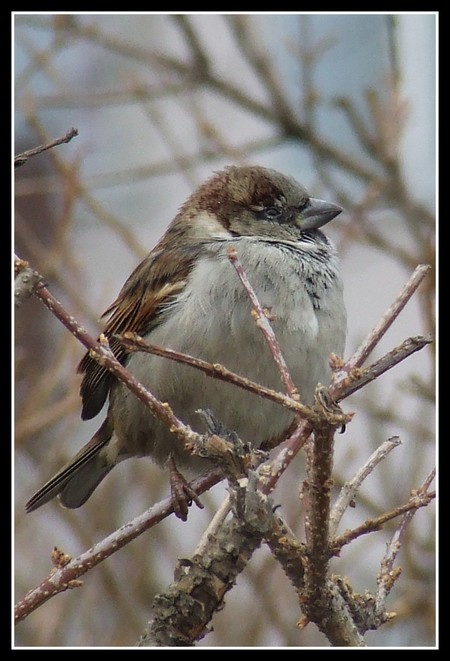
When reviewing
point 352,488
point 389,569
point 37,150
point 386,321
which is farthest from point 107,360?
point 389,569

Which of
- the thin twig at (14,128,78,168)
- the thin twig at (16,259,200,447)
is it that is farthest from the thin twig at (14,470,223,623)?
the thin twig at (14,128,78,168)

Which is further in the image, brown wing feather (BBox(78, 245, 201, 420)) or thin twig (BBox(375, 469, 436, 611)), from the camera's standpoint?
brown wing feather (BBox(78, 245, 201, 420))

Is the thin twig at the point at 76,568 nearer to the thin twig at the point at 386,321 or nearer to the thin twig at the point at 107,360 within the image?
the thin twig at the point at 107,360

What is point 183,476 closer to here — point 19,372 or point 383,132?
point 19,372

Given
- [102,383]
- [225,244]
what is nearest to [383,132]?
[225,244]

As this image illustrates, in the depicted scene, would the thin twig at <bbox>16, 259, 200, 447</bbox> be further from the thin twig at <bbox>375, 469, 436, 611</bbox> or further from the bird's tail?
the bird's tail

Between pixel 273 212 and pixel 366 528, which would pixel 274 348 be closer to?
pixel 366 528

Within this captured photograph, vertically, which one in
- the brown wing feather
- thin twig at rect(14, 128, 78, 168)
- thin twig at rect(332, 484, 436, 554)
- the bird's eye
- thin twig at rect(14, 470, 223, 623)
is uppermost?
the bird's eye
